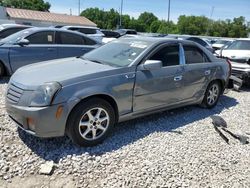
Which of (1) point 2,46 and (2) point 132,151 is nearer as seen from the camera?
(2) point 132,151

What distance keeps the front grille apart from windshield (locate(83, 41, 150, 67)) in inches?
55.0

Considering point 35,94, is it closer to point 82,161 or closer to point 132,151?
point 82,161

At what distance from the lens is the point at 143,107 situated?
4316 millimetres

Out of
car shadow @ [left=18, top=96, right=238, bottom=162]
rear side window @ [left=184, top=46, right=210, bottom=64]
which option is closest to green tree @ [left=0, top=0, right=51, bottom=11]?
rear side window @ [left=184, top=46, right=210, bottom=64]

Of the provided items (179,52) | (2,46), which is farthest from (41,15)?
(179,52)

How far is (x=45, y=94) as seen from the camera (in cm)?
331

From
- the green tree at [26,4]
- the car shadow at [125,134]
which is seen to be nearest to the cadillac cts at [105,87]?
the car shadow at [125,134]

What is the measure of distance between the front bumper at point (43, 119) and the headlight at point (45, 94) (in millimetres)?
65

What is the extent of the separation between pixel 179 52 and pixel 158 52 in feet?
2.01

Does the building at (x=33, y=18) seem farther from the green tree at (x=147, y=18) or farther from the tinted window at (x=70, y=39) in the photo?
the green tree at (x=147, y=18)

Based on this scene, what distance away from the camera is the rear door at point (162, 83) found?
4.20 metres

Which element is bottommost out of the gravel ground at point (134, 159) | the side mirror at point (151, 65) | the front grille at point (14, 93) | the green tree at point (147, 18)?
the gravel ground at point (134, 159)

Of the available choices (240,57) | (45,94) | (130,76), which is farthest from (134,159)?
(240,57)

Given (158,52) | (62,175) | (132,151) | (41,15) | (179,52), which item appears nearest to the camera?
(62,175)
